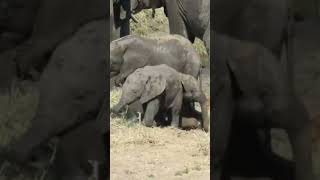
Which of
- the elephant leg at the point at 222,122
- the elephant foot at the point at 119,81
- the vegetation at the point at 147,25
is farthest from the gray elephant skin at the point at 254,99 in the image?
the vegetation at the point at 147,25

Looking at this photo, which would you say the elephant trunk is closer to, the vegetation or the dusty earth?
the dusty earth

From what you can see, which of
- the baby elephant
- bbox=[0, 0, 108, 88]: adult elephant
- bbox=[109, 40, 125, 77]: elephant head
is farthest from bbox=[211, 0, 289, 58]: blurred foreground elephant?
bbox=[109, 40, 125, 77]: elephant head

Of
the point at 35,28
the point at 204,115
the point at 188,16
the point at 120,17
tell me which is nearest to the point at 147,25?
the point at 120,17

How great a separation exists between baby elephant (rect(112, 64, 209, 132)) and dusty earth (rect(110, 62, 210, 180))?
0.19m

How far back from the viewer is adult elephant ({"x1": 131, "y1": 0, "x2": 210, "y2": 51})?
9867mm

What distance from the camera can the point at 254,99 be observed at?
269 cm

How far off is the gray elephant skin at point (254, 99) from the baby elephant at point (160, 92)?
444 centimetres

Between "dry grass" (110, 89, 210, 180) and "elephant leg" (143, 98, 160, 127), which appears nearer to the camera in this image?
"dry grass" (110, 89, 210, 180)

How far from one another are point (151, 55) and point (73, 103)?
5.93 meters

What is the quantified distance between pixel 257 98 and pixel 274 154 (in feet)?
A: 0.77

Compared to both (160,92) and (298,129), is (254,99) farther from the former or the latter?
(160,92)

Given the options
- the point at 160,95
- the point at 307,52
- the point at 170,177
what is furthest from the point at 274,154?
the point at 160,95

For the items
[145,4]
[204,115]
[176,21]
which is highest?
[145,4]

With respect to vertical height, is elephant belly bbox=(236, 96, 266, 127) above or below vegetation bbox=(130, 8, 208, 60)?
below
